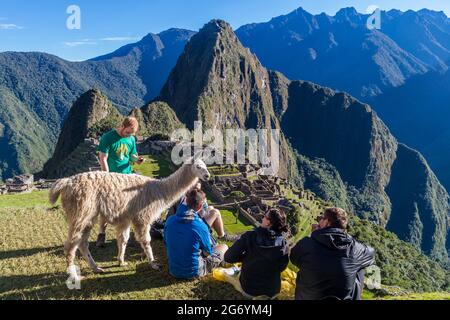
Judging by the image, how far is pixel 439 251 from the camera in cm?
10869

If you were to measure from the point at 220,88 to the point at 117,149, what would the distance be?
123 m

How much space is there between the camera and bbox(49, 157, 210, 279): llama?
194 inches

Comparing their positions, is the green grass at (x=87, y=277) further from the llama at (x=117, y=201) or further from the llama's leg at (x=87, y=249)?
the llama at (x=117, y=201)

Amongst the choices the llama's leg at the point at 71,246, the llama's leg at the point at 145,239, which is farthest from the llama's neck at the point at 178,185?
the llama's leg at the point at 71,246

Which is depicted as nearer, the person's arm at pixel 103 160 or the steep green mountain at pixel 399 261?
the person's arm at pixel 103 160

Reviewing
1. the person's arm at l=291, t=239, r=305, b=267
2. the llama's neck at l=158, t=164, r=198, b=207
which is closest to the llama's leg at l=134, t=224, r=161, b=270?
the llama's neck at l=158, t=164, r=198, b=207

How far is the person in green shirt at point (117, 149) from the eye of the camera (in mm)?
5895

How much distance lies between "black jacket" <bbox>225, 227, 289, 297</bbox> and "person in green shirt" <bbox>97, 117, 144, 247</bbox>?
2.39 m


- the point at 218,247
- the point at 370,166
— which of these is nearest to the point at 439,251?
the point at 370,166

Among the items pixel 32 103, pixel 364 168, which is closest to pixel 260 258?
pixel 364 168

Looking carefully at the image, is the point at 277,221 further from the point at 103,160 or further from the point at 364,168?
the point at 364,168

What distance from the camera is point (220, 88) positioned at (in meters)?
126

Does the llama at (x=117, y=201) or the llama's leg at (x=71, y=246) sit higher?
the llama at (x=117, y=201)
